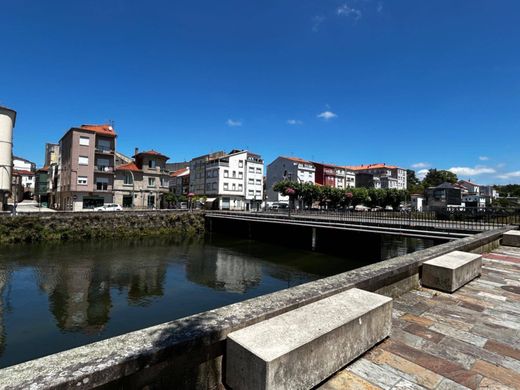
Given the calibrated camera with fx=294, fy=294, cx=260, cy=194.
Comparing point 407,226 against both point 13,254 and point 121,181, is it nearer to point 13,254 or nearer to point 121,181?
point 13,254

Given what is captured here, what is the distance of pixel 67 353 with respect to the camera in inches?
67.2

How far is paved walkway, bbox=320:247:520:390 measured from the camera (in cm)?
236

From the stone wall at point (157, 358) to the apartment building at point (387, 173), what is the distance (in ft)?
297

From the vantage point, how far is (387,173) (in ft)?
305

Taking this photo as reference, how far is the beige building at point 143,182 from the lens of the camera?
146 ft

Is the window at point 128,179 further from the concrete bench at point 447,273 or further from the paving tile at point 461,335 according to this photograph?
the paving tile at point 461,335

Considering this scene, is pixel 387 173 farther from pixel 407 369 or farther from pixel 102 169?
pixel 407 369

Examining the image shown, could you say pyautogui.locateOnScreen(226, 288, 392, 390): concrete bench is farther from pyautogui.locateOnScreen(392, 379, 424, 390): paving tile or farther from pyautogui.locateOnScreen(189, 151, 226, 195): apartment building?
pyautogui.locateOnScreen(189, 151, 226, 195): apartment building

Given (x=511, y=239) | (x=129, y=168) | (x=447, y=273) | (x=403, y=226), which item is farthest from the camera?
(x=129, y=168)

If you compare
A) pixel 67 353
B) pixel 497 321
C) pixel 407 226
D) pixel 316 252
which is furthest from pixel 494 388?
pixel 316 252

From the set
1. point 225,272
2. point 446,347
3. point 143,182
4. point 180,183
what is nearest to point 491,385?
point 446,347

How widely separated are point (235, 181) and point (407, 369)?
5670 centimetres

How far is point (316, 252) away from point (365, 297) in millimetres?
21370

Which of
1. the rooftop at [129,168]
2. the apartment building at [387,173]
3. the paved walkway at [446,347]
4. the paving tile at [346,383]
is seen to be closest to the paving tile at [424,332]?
the paved walkway at [446,347]
